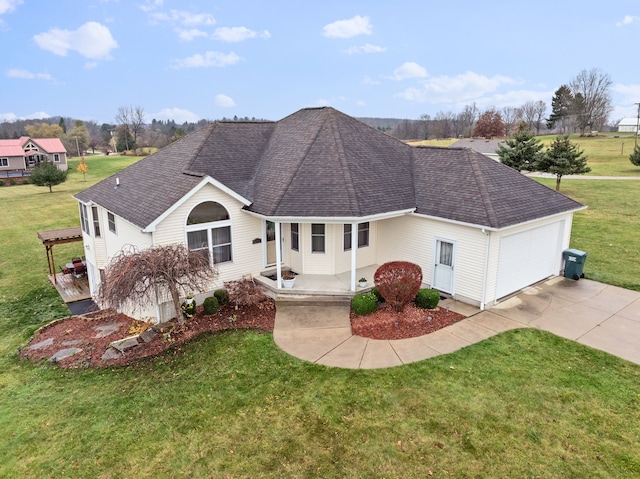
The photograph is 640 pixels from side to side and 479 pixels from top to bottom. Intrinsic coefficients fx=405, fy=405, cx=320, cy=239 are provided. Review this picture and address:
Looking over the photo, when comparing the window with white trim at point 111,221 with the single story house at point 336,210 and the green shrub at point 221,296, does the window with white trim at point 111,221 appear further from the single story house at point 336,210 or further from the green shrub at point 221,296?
the green shrub at point 221,296

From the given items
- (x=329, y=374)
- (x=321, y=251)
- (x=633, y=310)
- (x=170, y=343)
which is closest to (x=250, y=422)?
(x=329, y=374)

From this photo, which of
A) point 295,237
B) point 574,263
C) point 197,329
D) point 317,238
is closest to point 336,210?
point 317,238

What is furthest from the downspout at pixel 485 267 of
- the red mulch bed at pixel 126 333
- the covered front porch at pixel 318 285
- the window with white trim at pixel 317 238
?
the red mulch bed at pixel 126 333

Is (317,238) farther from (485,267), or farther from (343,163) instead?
(485,267)

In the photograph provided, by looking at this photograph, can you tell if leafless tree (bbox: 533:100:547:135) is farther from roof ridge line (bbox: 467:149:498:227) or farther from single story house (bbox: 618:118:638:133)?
roof ridge line (bbox: 467:149:498:227)

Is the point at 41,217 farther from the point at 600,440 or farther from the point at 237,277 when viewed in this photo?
the point at 600,440
